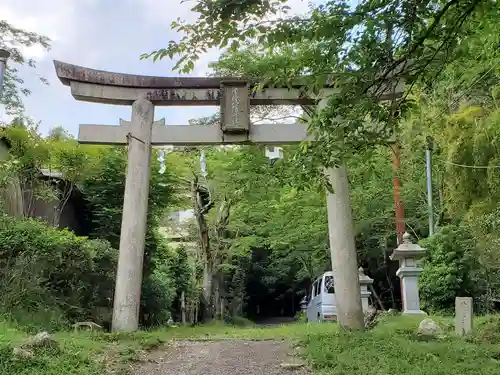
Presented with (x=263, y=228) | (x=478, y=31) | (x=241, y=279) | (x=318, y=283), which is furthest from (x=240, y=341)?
(x=241, y=279)

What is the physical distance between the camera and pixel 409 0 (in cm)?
371

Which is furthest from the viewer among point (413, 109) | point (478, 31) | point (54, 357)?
point (54, 357)

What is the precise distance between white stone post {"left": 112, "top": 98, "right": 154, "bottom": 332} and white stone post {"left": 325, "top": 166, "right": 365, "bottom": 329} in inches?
125

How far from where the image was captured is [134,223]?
8.47 meters

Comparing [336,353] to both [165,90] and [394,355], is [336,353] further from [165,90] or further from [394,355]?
[165,90]

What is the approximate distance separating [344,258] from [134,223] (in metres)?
3.53

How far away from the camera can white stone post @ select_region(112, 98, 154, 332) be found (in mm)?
8125

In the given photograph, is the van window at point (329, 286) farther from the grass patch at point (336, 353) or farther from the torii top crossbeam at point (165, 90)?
the torii top crossbeam at point (165, 90)

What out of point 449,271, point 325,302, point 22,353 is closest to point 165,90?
point 22,353

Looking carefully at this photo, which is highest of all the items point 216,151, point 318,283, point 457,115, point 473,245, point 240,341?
point 216,151

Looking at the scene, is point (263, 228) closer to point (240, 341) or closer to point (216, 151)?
point (216, 151)

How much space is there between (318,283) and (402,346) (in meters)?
8.97

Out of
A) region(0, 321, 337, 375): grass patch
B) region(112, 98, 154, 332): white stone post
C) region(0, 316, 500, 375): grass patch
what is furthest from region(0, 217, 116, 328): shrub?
region(112, 98, 154, 332): white stone post

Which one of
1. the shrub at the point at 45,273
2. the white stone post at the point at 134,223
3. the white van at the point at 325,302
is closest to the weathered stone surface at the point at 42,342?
the shrub at the point at 45,273
